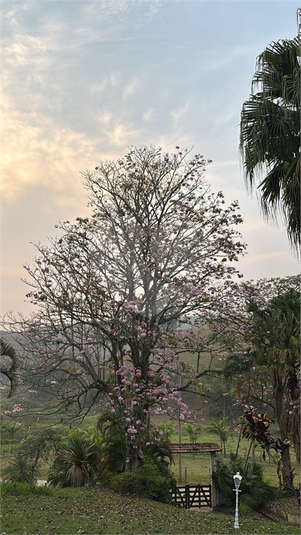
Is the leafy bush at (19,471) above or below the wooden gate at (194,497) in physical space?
above

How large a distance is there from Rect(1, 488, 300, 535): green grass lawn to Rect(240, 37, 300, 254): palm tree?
6281mm

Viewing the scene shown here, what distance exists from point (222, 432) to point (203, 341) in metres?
14.8

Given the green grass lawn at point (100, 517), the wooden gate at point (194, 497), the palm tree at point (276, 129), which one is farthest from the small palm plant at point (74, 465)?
the palm tree at point (276, 129)

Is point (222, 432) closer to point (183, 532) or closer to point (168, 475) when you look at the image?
point (168, 475)

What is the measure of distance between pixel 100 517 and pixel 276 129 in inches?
330

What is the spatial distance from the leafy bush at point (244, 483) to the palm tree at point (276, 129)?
405 inches

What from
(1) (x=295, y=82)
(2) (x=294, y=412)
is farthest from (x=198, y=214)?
(2) (x=294, y=412)

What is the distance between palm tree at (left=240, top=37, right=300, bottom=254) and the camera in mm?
6273

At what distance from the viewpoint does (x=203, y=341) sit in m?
12.3

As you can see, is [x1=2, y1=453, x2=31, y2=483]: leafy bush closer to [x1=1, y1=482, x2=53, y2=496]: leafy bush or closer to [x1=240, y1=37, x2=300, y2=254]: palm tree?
[x1=1, y1=482, x2=53, y2=496]: leafy bush

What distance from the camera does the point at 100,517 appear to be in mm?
7809

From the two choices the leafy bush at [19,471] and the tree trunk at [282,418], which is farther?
the tree trunk at [282,418]

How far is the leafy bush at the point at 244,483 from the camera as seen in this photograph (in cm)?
1255

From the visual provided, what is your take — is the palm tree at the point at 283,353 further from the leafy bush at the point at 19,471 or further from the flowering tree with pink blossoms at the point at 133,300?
the leafy bush at the point at 19,471
